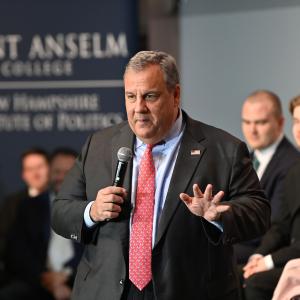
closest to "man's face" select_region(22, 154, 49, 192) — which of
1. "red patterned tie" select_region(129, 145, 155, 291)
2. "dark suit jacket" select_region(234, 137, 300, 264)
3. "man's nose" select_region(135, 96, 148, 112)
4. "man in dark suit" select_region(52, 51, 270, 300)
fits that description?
"dark suit jacket" select_region(234, 137, 300, 264)

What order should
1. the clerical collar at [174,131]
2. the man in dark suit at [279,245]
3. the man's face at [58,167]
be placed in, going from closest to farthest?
the clerical collar at [174,131] < the man in dark suit at [279,245] < the man's face at [58,167]

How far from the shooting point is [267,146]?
17.4 ft

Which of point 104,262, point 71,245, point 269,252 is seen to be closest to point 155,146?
point 104,262

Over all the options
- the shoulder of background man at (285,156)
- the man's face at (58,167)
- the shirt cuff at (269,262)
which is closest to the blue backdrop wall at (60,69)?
the man's face at (58,167)

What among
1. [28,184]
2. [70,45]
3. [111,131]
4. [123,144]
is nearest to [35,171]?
[28,184]

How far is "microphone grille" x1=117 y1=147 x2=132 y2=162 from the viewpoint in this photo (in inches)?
118

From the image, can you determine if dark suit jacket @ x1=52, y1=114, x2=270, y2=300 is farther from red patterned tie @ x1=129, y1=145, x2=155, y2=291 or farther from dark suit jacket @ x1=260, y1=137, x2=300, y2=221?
dark suit jacket @ x1=260, y1=137, x2=300, y2=221

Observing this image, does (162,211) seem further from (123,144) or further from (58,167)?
(58,167)

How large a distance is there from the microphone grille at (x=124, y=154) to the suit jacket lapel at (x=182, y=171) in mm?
208

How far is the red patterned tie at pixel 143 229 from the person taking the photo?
3.08m

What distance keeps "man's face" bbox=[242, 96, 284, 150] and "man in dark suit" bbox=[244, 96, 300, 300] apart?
55 centimetres

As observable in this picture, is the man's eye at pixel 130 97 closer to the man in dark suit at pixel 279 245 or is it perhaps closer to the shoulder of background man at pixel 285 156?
the man in dark suit at pixel 279 245

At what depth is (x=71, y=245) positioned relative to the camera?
5.97m

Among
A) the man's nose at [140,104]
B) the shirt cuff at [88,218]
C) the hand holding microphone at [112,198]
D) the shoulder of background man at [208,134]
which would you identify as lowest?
the shirt cuff at [88,218]
